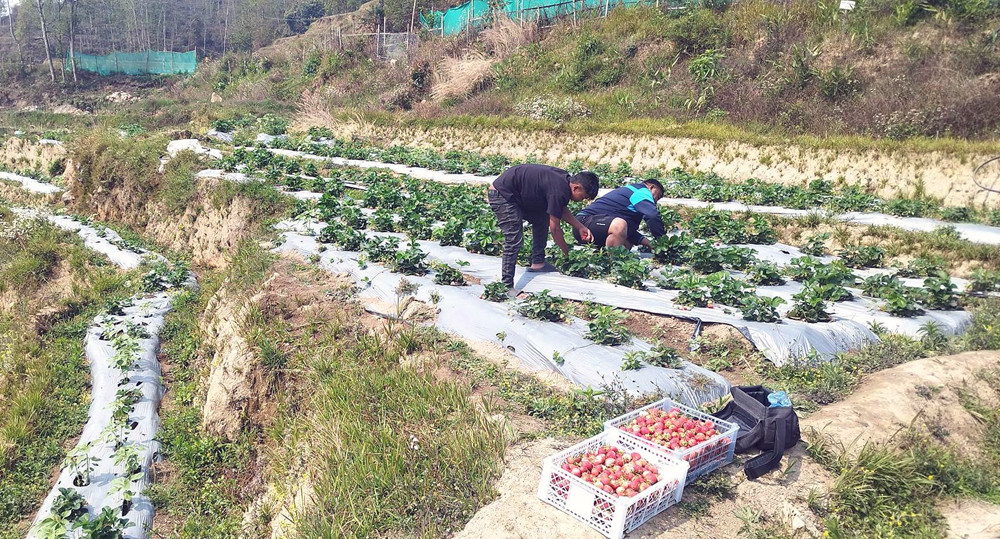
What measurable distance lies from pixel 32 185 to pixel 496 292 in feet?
54.2

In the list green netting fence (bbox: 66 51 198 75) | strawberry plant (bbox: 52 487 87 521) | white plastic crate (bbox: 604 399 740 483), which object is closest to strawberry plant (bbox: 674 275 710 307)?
white plastic crate (bbox: 604 399 740 483)

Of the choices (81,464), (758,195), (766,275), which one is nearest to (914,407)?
(766,275)

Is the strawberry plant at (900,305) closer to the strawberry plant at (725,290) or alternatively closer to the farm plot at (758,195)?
the strawberry plant at (725,290)

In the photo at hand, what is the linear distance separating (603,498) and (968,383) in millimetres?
3222

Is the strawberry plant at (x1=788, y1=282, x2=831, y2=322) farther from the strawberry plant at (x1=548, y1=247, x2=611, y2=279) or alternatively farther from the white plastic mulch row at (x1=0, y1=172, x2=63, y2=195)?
the white plastic mulch row at (x1=0, y1=172, x2=63, y2=195)

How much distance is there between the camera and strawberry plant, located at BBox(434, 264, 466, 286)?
260 inches

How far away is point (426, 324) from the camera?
6.00m

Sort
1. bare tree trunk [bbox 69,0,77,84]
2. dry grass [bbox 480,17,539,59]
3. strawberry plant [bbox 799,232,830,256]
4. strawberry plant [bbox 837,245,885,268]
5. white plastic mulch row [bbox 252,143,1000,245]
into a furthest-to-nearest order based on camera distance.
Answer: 1. bare tree trunk [bbox 69,0,77,84]
2. dry grass [bbox 480,17,539,59]
3. white plastic mulch row [bbox 252,143,1000,245]
4. strawberry plant [bbox 799,232,830,256]
5. strawberry plant [bbox 837,245,885,268]

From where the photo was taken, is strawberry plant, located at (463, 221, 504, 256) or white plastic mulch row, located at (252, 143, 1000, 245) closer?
strawberry plant, located at (463, 221, 504, 256)

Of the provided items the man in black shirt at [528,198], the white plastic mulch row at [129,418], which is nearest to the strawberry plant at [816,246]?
the man in black shirt at [528,198]

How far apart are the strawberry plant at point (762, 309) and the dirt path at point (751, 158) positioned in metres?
7.03

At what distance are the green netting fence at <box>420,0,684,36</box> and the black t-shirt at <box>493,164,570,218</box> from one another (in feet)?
54.6

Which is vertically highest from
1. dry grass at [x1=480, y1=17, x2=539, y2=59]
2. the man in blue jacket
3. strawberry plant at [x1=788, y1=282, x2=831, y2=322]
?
dry grass at [x1=480, y1=17, x2=539, y2=59]

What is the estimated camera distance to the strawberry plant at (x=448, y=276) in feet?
21.6
